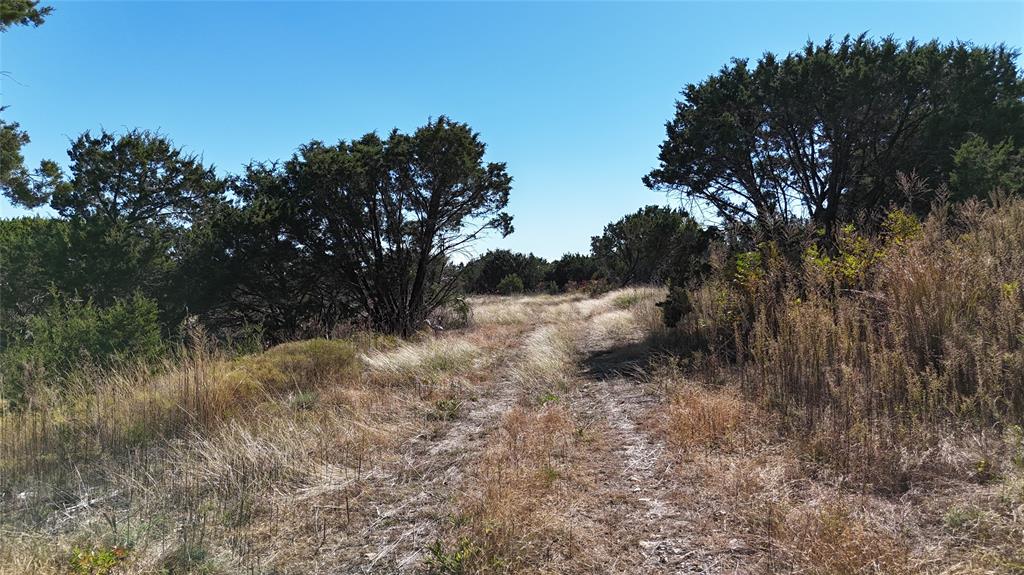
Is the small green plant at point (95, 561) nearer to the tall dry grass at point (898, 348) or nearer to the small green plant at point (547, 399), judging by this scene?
the small green plant at point (547, 399)

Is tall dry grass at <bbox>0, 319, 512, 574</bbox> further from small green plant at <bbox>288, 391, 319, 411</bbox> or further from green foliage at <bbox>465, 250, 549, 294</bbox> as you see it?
green foliage at <bbox>465, 250, 549, 294</bbox>

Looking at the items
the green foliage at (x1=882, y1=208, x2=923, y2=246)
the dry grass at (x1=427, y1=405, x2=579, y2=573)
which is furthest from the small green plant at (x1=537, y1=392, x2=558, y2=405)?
the green foliage at (x1=882, y1=208, x2=923, y2=246)

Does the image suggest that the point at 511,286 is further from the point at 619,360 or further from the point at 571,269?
the point at 619,360

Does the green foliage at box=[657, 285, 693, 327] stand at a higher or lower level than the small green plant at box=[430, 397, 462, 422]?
higher

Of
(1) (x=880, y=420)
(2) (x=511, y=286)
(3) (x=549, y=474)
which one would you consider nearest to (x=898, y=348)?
(1) (x=880, y=420)

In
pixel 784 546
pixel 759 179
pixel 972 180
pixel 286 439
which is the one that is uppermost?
pixel 759 179

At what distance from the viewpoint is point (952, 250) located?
13.7 feet

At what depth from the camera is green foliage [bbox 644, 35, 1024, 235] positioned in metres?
11.1

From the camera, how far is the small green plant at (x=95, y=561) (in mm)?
2428

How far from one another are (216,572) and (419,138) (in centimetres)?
1252

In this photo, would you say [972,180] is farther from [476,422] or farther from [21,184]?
[21,184]

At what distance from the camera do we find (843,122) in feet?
37.5

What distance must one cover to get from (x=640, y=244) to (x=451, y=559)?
31029 millimetres

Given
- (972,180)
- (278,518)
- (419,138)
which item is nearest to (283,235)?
(419,138)
